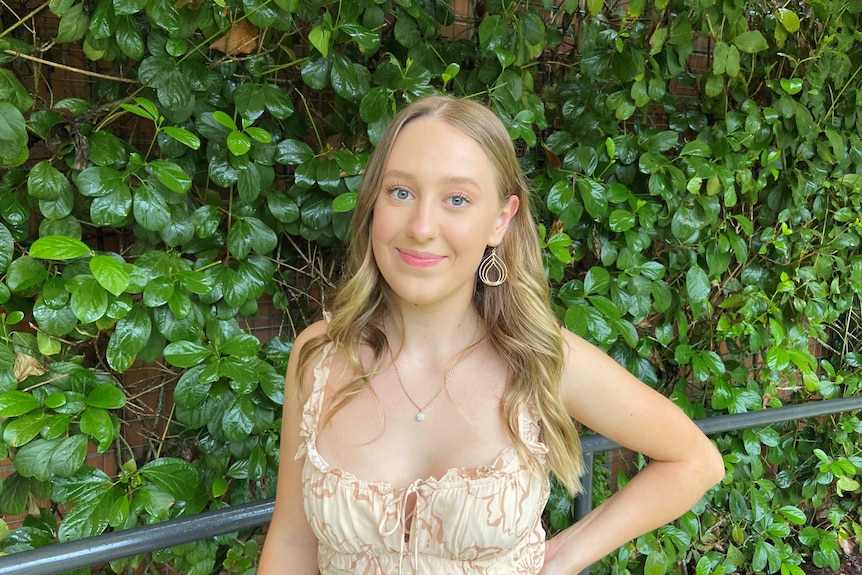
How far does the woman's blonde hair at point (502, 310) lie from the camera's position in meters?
0.98

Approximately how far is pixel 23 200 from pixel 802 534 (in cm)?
300

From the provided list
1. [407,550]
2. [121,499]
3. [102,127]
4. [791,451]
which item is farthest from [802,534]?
[102,127]

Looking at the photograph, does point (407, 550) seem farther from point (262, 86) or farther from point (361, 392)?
point (262, 86)

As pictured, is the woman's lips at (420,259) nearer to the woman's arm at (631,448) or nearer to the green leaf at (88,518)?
the woman's arm at (631,448)

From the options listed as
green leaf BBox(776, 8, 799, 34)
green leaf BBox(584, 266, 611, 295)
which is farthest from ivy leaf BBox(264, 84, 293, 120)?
green leaf BBox(776, 8, 799, 34)

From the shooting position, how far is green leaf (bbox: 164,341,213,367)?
50.6 inches

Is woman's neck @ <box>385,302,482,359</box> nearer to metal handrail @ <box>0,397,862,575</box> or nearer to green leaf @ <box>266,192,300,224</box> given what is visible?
metal handrail @ <box>0,397,862,575</box>

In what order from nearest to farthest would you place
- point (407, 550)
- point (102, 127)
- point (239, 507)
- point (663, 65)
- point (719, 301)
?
point (407, 550) < point (239, 507) < point (102, 127) < point (663, 65) < point (719, 301)

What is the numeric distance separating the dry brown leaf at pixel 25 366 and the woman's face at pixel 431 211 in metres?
0.78

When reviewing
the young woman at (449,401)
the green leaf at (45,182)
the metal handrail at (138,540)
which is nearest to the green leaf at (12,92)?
the green leaf at (45,182)

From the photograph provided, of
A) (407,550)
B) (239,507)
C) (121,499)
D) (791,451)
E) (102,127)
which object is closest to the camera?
(407,550)

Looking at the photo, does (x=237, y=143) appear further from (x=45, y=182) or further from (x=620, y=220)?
(x=620, y=220)

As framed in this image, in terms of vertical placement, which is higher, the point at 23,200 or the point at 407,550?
the point at 23,200

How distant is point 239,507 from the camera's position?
3.53 ft
